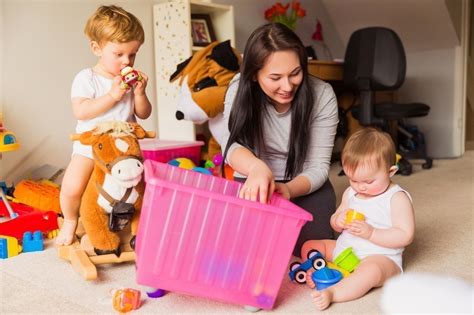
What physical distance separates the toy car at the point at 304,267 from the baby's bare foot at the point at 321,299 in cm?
15

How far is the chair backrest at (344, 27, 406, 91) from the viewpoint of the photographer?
271 centimetres

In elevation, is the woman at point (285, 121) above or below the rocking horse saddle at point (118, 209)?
above

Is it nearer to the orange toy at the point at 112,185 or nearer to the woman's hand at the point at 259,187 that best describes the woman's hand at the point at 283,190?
the woman's hand at the point at 259,187

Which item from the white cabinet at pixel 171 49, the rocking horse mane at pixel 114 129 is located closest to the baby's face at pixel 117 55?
the rocking horse mane at pixel 114 129

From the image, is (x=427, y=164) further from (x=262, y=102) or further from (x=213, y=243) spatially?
(x=213, y=243)

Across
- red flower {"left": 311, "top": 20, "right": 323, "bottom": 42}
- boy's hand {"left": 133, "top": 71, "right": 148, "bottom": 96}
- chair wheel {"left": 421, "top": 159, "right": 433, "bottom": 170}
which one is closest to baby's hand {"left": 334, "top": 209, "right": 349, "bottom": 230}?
boy's hand {"left": 133, "top": 71, "right": 148, "bottom": 96}

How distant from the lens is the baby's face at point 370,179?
1.21 m

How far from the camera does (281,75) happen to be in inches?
49.2

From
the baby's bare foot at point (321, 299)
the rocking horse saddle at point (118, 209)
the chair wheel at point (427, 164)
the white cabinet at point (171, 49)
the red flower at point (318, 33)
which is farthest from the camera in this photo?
the red flower at point (318, 33)

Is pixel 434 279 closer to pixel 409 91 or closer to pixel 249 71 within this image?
pixel 249 71

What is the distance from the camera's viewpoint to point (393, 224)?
48.0 inches

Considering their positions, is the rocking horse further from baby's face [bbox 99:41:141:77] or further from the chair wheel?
the chair wheel

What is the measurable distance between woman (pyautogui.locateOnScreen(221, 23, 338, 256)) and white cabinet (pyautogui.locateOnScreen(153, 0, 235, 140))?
113 cm

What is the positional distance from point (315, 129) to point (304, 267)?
41 centimetres
